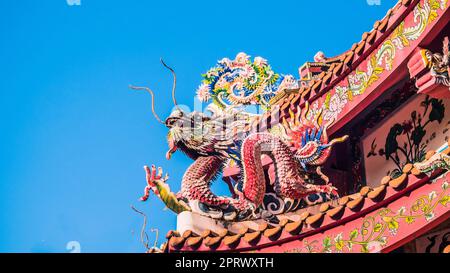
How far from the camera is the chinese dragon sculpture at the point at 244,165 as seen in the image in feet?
30.3

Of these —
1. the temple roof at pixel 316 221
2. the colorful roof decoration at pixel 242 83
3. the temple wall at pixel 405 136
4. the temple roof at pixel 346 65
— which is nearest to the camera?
the temple roof at pixel 316 221

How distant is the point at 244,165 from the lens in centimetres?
950

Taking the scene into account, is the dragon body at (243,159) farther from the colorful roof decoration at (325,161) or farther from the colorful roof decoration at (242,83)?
the colorful roof decoration at (242,83)

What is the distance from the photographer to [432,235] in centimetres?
759

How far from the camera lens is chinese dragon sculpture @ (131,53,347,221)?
925 cm

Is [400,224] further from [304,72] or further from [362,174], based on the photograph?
[304,72]

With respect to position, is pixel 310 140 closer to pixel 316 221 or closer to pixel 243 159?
pixel 243 159

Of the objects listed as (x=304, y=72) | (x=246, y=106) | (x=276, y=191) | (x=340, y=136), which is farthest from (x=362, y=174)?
(x=246, y=106)

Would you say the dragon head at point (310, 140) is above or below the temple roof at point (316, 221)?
above

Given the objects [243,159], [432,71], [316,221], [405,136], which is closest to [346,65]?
[405,136]

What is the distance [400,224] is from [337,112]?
355 cm

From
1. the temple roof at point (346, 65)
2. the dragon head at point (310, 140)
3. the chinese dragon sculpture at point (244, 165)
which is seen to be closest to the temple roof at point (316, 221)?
the chinese dragon sculpture at point (244, 165)

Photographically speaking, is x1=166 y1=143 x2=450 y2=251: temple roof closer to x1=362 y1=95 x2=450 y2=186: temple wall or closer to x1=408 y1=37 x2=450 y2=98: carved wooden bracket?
Result: x1=408 y1=37 x2=450 y2=98: carved wooden bracket

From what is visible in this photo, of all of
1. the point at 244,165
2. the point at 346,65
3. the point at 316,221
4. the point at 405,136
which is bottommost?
the point at 316,221
